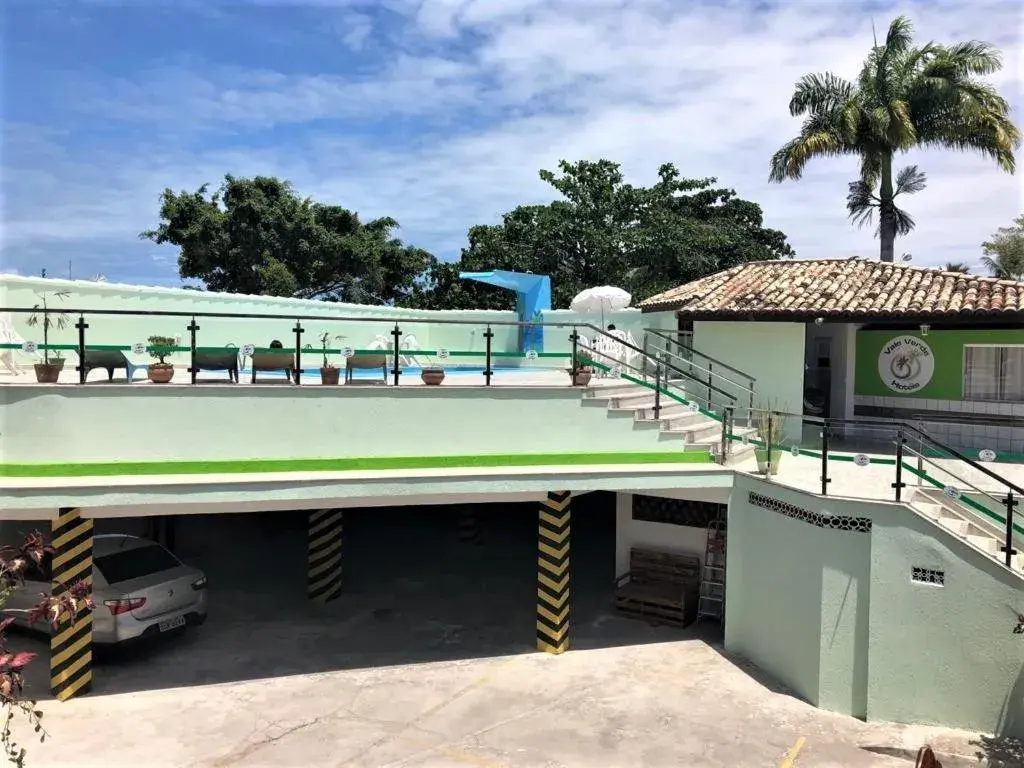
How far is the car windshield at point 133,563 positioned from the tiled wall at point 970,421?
44.0 feet

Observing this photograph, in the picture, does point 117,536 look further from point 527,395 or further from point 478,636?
point 527,395

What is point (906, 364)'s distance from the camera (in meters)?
14.9

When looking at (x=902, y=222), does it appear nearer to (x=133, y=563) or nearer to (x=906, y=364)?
(x=906, y=364)

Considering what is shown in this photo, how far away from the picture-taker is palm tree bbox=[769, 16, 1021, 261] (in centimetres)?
2020

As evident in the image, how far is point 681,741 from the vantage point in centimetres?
885

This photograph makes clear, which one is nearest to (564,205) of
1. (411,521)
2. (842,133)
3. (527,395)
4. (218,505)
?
(842,133)

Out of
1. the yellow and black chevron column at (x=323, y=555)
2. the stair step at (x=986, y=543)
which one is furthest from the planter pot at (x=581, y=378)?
the yellow and black chevron column at (x=323, y=555)

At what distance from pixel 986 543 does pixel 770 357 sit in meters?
6.14

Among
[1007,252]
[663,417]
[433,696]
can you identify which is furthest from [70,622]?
[1007,252]

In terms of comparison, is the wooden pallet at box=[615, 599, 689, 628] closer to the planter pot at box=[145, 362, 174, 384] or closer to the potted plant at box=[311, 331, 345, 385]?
the potted plant at box=[311, 331, 345, 385]

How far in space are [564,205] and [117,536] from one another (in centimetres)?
2270

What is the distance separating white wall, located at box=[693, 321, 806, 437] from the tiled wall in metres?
2.27

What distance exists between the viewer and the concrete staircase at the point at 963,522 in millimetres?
8805

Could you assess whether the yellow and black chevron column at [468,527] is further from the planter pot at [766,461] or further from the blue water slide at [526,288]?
the planter pot at [766,461]
